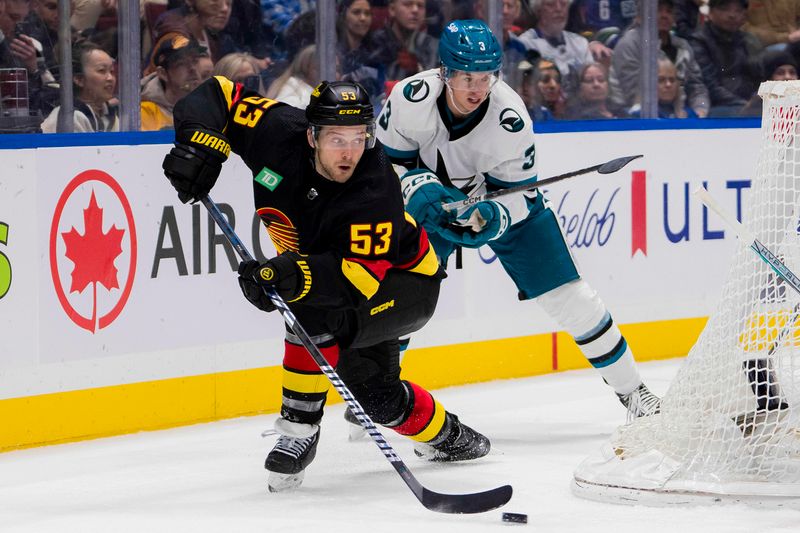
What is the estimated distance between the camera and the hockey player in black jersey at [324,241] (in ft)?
10.5

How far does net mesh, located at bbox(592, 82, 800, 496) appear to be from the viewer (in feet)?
10.7

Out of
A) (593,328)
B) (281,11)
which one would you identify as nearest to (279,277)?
(593,328)

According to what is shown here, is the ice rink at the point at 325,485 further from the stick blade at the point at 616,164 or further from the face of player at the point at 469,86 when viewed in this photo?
the face of player at the point at 469,86

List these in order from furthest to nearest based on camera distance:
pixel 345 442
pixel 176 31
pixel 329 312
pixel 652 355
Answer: pixel 652 355
pixel 176 31
pixel 345 442
pixel 329 312

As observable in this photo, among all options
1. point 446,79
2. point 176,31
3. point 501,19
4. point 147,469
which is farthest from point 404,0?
point 147,469

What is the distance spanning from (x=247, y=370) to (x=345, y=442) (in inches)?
Answer: 21.5

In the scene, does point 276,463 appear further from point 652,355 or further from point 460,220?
point 652,355

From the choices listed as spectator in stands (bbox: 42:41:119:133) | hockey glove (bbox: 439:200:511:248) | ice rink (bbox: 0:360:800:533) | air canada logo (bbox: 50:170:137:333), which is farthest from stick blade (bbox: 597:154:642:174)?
spectator in stands (bbox: 42:41:119:133)

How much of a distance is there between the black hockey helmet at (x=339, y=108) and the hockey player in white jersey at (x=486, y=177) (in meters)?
0.59

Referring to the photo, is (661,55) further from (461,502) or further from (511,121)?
(461,502)

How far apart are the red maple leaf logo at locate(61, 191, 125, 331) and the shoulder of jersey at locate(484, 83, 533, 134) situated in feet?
3.60

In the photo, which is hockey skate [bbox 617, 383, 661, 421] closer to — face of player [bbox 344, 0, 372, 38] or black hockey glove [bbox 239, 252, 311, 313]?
black hockey glove [bbox 239, 252, 311, 313]

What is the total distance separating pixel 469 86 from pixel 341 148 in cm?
70

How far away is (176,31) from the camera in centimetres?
450
